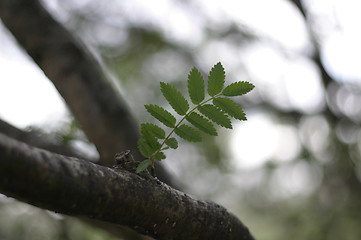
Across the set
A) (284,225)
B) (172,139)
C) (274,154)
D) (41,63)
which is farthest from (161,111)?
(274,154)

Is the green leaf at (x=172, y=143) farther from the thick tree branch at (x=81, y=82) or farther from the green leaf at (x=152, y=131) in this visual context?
the thick tree branch at (x=81, y=82)

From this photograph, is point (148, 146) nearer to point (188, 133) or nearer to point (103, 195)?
point (188, 133)

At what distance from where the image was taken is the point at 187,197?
82cm

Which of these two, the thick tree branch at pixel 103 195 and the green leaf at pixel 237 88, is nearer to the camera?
the thick tree branch at pixel 103 195

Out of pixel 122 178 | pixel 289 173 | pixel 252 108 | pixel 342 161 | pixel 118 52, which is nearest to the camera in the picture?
pixel 122 178

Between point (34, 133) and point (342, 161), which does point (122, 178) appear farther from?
point (342, 161)

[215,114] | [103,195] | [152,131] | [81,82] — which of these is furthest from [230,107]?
[81,82]

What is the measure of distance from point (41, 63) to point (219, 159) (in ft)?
11.1

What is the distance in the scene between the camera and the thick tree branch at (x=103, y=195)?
1.81 feet

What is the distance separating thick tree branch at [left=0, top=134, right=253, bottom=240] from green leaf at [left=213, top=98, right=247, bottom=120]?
0.54 ft

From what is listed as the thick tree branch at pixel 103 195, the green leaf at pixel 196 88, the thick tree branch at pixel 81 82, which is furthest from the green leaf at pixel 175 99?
the thick tree branch at pixel 81 82

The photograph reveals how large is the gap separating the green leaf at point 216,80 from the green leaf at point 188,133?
0.08 metres

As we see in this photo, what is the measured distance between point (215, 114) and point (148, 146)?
0.47 feet

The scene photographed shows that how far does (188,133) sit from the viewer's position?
0.88 meters
